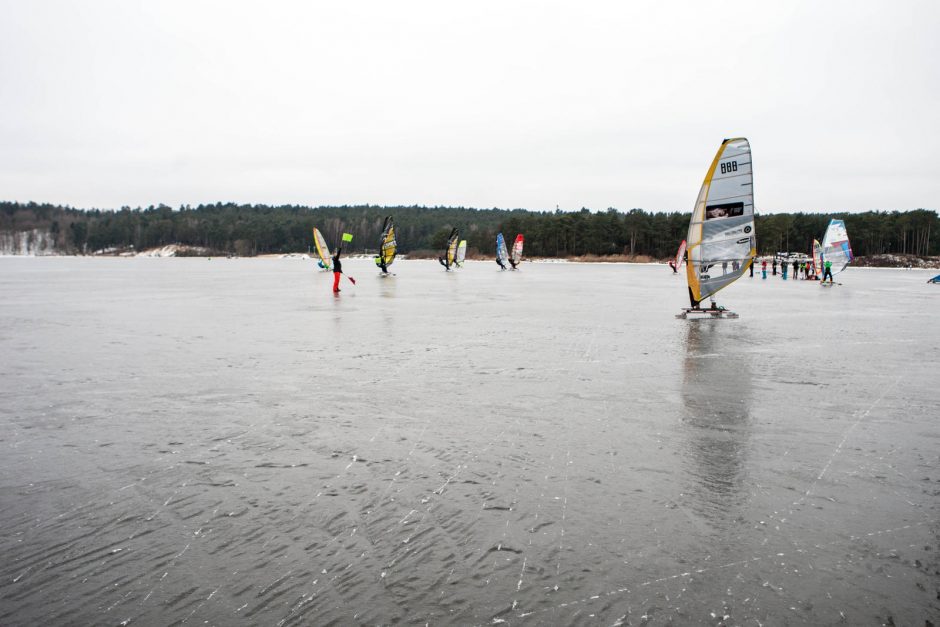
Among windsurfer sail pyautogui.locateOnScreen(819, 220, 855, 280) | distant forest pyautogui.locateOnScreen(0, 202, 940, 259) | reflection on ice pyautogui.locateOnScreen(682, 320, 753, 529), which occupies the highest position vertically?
distant forest pyautogui.locateOnScreen(0, 202, 940, 259)

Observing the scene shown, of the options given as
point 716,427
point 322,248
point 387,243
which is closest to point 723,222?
point 716,427

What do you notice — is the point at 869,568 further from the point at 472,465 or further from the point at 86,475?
the point at 86,475

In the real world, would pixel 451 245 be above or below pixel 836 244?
above

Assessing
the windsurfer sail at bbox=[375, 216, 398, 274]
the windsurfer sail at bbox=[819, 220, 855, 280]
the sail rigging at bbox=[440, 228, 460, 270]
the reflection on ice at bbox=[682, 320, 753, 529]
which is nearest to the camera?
the reflection on ice at bbox=[682, 320, 753, 529]

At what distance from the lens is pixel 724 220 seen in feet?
56.4

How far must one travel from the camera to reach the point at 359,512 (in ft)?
13.8

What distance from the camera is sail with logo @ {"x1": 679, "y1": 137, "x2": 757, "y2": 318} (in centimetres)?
1669

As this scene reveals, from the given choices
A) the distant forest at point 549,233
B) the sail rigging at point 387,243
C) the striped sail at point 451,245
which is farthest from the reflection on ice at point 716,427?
the distant forest at point 549,233

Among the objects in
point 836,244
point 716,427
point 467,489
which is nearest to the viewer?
point 467,489

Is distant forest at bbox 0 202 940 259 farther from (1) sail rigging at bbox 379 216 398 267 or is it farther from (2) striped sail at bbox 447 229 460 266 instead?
(1) sail rigging at bbox 379 216 398 267

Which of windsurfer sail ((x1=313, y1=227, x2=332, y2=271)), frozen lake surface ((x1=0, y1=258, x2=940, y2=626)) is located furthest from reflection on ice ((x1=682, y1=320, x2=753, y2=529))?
windsurfer sail ((x1=313, y1=227, x2=332, y2=271))

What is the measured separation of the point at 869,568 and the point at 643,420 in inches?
123

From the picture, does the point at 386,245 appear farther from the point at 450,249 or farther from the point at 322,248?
the point at 450,249

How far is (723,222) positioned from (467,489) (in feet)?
48.6
